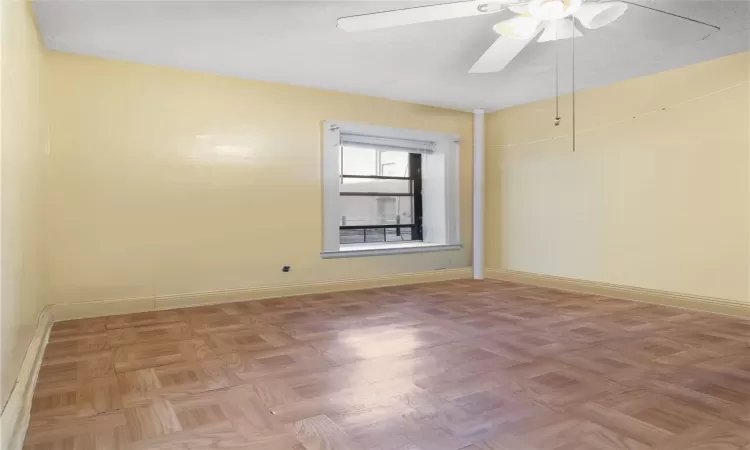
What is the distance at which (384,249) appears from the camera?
450cm

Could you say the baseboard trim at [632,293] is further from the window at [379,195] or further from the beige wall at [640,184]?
the window at [379,195]

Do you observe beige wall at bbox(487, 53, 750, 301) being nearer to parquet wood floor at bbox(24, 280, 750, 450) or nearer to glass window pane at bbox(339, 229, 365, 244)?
parquet wood floor at bbox(24, 280, 750, 450)

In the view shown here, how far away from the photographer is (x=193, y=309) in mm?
3471

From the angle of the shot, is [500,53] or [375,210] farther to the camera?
[375,210]

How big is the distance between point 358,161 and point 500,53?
2.35 meters

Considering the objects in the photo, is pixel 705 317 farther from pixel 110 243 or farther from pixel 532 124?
pixel 110 243

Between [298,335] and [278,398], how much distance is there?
92 cm


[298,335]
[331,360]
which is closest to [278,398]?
[331,360]

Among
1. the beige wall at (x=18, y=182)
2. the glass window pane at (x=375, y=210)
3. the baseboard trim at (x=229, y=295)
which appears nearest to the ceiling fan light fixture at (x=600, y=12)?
the beige wall at (x=18, y=182)

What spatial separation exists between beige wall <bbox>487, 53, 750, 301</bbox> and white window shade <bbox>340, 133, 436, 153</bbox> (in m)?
0.83

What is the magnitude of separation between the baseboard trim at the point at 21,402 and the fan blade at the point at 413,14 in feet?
5.87

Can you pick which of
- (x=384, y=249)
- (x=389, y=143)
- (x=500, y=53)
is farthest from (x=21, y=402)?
(x=389, y=143)

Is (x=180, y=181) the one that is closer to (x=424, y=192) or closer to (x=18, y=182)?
(x=18, y=182)

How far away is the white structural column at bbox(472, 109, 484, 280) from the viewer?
4.86m
